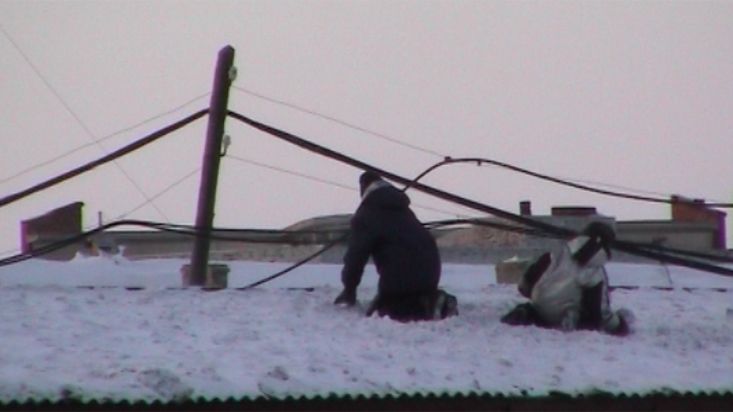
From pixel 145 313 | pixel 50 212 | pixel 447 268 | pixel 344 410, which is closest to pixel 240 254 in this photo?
pixel 50 212

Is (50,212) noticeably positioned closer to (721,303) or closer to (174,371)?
(721,303)

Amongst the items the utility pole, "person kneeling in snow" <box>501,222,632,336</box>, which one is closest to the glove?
"person kneeling in snow" <box>501,222,632,336</box>

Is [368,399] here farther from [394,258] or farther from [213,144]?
[213,144]

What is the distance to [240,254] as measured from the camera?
35094mm

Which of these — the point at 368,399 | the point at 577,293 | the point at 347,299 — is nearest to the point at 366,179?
the point at 347,299

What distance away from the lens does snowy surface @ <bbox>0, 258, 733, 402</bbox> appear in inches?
475

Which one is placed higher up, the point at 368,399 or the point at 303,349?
the point at 303,349

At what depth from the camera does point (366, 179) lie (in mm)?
15812

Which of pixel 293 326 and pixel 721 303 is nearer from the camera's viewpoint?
pixel 293 326

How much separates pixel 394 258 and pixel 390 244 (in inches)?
5.7

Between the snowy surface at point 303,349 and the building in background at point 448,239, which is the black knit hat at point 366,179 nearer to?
the snowy surface at point 303,349

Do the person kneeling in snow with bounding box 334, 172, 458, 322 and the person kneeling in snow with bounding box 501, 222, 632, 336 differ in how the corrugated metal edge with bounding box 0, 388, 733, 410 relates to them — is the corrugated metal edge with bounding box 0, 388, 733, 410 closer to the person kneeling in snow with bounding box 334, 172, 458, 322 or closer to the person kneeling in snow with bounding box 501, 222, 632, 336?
the person kneeling in snow with bounding box 501, 222, 632, 336

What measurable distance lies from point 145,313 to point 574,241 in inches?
Answer: 138

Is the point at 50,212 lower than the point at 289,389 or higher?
higher
